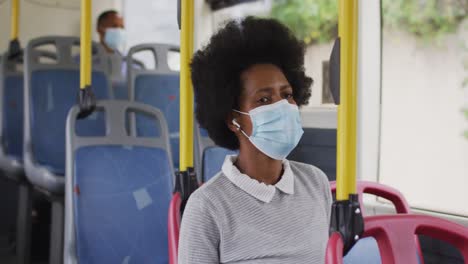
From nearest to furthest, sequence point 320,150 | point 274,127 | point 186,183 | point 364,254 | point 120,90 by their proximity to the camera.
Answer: point 274,127, point 186,183, point 364,254, point 320,150, point 120,90

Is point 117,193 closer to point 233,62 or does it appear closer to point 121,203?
point 121,203

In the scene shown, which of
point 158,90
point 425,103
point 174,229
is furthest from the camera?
point 158,90

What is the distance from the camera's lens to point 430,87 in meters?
2.94

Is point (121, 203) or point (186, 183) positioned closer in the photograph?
point (186, 183)

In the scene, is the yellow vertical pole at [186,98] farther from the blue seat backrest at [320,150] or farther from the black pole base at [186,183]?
the blue seat backrest at [320,150]

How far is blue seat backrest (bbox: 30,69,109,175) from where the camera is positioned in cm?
329

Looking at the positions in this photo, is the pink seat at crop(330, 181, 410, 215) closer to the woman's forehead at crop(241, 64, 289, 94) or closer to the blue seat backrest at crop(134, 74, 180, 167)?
the woman's forehead at crop(241, 64, 289, 94)

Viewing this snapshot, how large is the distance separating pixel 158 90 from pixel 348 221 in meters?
2.60

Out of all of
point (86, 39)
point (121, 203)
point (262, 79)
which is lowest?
point (121, 203)

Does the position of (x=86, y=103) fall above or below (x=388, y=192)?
above

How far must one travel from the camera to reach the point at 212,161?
9.80ft

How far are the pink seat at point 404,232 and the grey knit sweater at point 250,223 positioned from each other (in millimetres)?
211

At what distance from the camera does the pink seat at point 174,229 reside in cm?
169

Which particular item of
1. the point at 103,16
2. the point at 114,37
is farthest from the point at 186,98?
the point at 103,16
